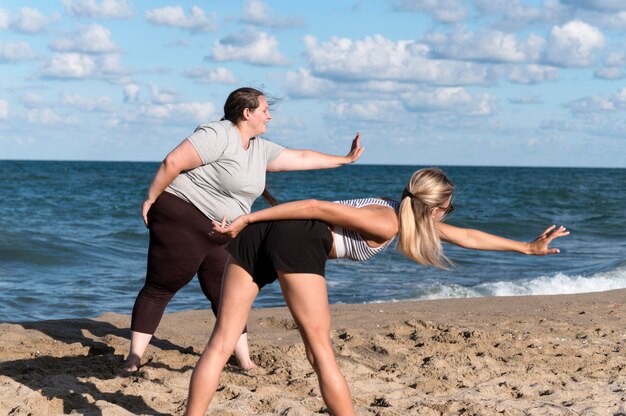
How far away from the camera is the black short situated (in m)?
3.99

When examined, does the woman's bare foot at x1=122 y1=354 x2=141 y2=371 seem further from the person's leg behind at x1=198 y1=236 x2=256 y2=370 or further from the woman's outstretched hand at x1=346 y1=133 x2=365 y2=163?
the woman's outstretched hand at x1=346 y1=133 x2=365 y2=163

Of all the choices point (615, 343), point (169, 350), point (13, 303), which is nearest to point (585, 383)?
point (615, 343)

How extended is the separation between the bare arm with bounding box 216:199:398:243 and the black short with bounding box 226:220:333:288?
0.05 m

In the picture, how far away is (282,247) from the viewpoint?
4.00 metres

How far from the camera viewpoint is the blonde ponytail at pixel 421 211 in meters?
4.08

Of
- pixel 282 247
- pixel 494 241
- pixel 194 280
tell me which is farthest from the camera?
pixel 194 280

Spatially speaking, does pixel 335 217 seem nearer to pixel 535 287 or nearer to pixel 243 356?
pixel 243 356

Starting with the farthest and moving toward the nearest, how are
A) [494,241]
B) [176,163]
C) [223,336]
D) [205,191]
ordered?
[205,191] → [176,163] → [494,241] → [223,336]

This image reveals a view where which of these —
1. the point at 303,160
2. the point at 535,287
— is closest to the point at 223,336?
the point at 303,160

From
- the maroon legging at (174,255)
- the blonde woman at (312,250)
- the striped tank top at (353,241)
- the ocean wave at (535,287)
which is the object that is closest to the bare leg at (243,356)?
the maroon legging at (174,255)

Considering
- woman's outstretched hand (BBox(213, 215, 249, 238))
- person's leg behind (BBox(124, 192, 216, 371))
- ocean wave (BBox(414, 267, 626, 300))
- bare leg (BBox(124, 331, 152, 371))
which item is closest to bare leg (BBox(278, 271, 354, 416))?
woman's outstretched hand (BBox(213, 215, 249, 238))

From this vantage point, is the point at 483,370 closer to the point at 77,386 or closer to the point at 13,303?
the point at 77,386

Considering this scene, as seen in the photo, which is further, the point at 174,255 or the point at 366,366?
the point at 366,366

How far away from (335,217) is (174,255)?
183 cm
